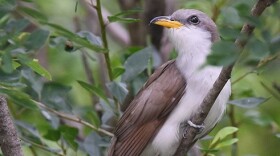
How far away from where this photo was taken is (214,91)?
3.39 meters

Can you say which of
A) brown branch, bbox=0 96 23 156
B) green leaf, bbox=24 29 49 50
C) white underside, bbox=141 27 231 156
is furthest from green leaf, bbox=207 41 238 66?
white underside, bbox=141 27 231 156

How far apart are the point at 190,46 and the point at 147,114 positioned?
0.47 meters

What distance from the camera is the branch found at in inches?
109

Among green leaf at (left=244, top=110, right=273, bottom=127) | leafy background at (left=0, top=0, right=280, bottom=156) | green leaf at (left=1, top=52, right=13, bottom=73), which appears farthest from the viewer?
green leaf at (left=244, top=110, right=273, bottom=127)

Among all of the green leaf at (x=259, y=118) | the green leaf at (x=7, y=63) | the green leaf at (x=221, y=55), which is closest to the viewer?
the green leaf at (x=221, y=55)

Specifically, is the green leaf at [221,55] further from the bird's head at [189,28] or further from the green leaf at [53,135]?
the green leaf at [53,135]

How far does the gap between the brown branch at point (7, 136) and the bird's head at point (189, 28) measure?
1.18 metres

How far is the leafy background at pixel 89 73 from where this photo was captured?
9.66 ft

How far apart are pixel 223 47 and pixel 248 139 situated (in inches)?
139

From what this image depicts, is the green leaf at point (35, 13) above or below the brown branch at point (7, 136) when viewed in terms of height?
above

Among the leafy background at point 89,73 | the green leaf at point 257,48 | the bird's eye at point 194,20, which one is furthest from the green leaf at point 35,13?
the green leaf at point 257,48

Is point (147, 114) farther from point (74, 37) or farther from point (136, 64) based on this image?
point (74, 37)

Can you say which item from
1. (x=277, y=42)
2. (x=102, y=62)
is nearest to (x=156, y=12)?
(x=102, y=62)

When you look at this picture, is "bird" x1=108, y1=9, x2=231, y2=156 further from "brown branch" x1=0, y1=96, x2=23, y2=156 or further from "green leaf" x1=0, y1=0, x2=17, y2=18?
"green leaf" x1=0, y1=0, x2=17, y2=18
